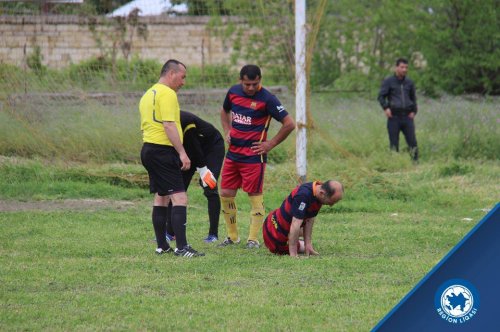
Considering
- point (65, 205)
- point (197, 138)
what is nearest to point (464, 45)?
point (65, 205)

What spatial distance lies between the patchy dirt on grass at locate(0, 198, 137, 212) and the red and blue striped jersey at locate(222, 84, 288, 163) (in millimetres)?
3239

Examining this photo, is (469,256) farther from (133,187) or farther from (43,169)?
(43,169)

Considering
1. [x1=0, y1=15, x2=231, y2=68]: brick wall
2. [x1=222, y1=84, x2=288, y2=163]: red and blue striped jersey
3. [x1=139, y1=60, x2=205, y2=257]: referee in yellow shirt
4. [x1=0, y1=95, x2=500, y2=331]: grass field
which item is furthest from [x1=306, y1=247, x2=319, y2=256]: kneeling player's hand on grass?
[x1=0, y1=15, x2=231, y2=68]: brick wall

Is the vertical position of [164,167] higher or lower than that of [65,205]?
higher

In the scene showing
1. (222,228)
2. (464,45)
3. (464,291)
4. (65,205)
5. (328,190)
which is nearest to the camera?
(464,291)

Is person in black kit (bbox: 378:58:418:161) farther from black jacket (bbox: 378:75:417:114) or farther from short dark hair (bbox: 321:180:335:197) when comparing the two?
short dark hair (bbox: 321:180:335:197)

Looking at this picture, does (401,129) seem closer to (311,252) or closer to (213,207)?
(213,207)

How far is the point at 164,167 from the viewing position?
29.9ft

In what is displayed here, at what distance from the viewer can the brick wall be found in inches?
589

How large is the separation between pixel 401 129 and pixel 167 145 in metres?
8.56

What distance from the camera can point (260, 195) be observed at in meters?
10.1

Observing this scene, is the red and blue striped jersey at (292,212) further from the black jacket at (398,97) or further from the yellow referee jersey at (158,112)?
the black jacket at (398,97)

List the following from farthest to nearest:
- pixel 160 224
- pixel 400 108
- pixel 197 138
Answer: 1. pixel 400 108
2. pixel 197 138
3. pixel 160 224

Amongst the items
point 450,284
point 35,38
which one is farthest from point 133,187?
point 450,284
